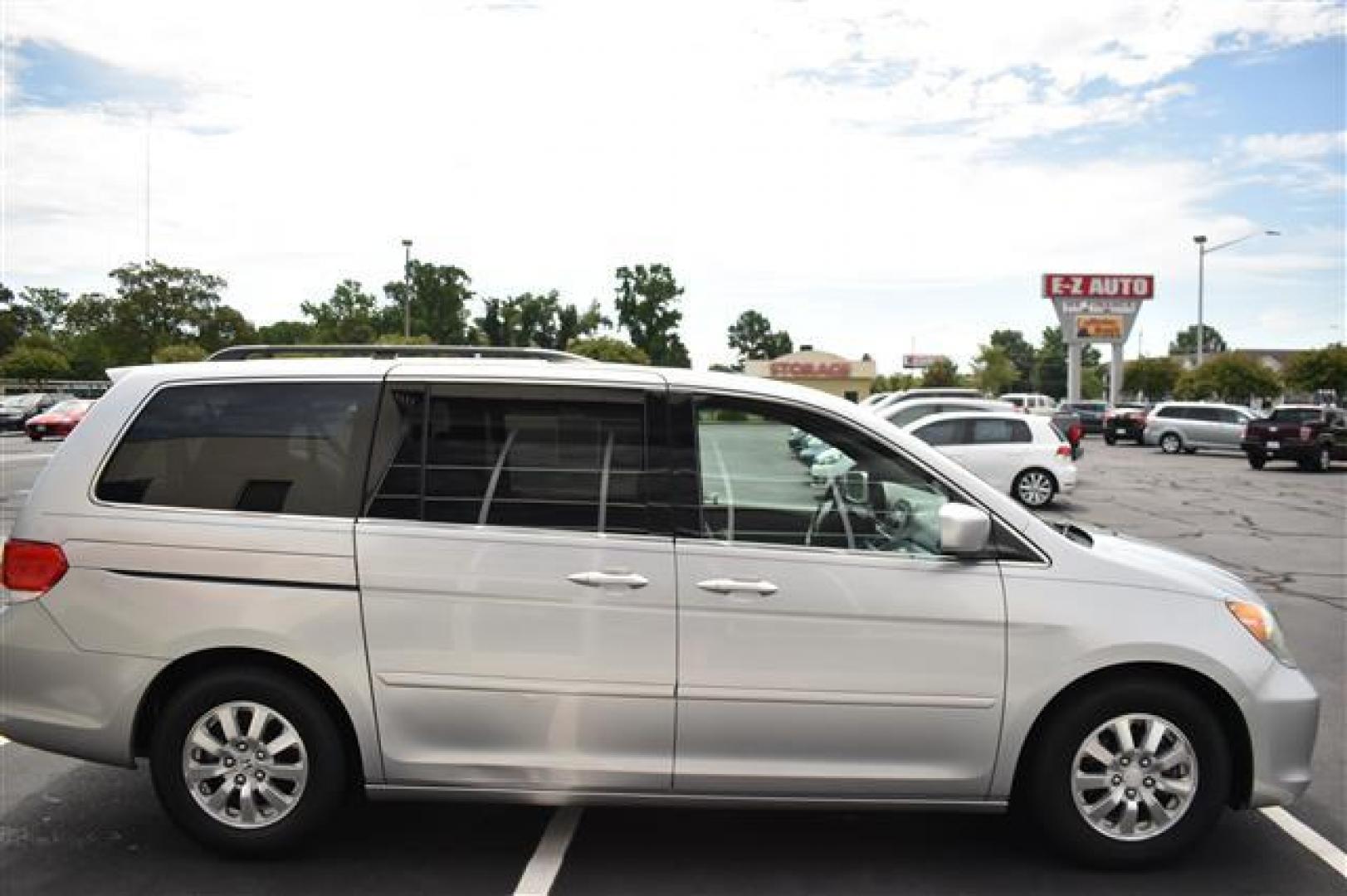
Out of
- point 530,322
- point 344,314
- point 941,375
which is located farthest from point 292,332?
point 941,375

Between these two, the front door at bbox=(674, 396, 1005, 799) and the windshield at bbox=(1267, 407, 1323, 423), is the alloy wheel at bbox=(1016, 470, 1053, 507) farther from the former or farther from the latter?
the front door at bbox=(674, 396, 1005, 799)

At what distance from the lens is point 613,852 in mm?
3895

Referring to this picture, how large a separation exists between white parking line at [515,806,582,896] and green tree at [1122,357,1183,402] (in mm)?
87109

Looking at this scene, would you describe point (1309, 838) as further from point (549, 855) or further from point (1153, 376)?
point (1153, 376)

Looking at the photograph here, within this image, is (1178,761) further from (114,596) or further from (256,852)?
(114,596)

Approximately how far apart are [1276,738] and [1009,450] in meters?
13.1

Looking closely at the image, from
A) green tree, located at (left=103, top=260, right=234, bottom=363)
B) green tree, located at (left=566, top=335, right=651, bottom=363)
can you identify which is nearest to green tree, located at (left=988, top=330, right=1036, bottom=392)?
green tree, located at (left=566, top=335, right=651, bottom=363)

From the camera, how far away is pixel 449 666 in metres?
3.67

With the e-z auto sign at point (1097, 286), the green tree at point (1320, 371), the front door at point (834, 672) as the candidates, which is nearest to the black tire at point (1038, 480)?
the front door at point (834, 672)

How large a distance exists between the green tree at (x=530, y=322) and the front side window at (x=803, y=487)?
103 meters

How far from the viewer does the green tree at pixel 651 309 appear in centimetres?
12100

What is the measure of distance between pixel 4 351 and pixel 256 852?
354 feet

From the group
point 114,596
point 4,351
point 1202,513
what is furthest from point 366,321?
point 114,596

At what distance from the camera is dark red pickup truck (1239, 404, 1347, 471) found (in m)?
25.5
